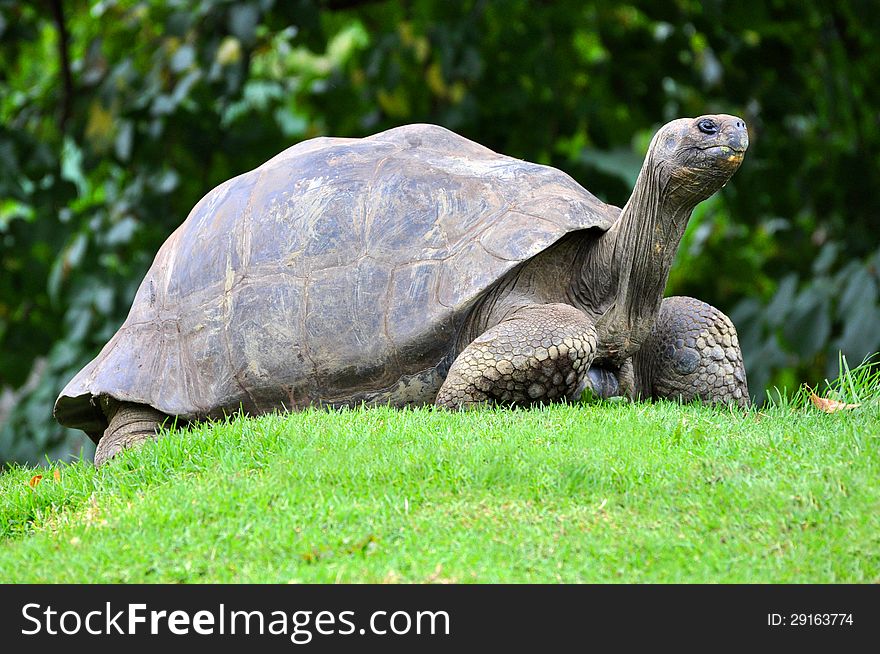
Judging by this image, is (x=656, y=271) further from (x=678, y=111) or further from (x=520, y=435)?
(x=678, y=111)

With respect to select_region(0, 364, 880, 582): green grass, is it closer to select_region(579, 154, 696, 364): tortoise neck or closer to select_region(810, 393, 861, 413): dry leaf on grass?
select_region(810, 393, 861, 413): dry leaf on grass

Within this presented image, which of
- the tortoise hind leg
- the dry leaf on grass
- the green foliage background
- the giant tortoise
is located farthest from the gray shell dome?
the green foliage background

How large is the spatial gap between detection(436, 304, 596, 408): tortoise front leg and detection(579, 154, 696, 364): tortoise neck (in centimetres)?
42

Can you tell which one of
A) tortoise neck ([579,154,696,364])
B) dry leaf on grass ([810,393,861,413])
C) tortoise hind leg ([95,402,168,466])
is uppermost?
tortoise neck ([579,154,696,364])

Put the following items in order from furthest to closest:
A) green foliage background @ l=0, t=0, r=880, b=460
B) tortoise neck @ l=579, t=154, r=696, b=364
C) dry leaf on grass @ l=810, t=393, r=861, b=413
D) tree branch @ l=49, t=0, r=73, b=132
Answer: tree branch @ l=49, t=0, r=73, b=132 → green foliage background @ l=0, t=0, r=880, b=460 → tortoise neck @ l=579, t=154, r=696, b=364 → dry leaf on grass @ l=810, t=393, r=861, b=413

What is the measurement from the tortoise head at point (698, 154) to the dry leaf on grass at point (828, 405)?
1.11 meters

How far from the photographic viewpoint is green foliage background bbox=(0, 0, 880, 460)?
937 cm

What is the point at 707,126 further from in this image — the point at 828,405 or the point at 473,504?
the point at 473,504

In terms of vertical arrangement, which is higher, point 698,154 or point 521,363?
point 698,154

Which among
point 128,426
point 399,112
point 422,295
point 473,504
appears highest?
point 399,112

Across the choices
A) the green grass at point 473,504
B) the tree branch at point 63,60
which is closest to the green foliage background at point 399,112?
the tree branch at point 63,60

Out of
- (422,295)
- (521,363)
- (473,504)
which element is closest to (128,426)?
(422,295)

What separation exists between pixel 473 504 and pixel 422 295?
5.59 ft

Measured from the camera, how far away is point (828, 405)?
16.7ft
